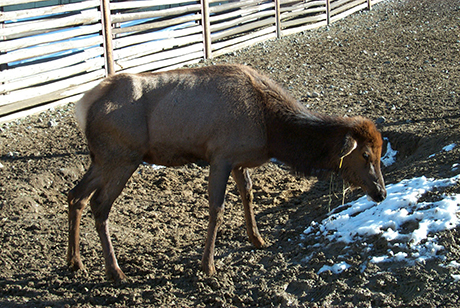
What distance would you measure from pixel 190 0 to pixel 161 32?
1.47 m

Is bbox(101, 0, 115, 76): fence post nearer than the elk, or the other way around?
the elk

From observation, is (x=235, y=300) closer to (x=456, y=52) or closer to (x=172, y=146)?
(x=172, y=146)

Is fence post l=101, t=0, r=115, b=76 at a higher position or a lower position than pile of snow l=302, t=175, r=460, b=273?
higher

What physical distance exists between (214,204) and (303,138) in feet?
4.08

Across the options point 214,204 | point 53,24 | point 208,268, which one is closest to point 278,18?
point 53,24

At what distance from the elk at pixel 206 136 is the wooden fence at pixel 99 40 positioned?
4.82 meters

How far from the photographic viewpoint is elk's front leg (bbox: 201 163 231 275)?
538 cm

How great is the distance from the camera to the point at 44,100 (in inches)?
396

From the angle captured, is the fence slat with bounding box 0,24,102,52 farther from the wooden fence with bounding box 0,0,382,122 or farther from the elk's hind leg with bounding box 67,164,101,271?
the elk's hind leg with bounding box 67,164,101,271

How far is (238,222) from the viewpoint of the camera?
6.76 meters

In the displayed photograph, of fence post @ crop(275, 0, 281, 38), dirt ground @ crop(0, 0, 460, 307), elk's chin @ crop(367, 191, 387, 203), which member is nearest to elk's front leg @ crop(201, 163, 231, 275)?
dirt ground @ crop(0, 0, 460, 307)

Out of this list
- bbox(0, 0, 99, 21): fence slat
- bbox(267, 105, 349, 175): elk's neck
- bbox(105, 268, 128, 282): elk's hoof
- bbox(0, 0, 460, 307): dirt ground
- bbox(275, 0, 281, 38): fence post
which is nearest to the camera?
bbox(0, 0, 460, 307): dirt ground

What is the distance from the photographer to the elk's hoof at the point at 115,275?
17.4 feet

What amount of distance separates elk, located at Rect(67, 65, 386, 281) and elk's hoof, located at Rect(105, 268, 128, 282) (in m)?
0.01
